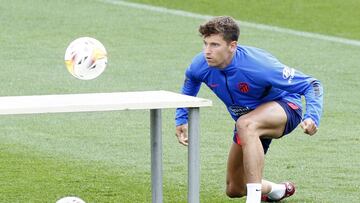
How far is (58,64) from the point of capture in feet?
54.9

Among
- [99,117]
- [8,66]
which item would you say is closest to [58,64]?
[8,66]

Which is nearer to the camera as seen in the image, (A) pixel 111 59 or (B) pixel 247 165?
(B) pixel 247 165

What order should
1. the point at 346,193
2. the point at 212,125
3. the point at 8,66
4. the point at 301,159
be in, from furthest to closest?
1. the point at 8,66
2. the point at 212,125
3. the point at 301,159
4. the point at 346,193

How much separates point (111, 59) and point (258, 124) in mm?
8163

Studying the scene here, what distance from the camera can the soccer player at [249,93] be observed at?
913cm

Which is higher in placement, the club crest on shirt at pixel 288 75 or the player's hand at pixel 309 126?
the club crest on shirt at pixel 288 75

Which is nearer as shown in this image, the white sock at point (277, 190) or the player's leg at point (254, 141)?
the player's leg at point (254, 141)

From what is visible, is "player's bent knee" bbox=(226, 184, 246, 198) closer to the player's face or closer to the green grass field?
the green grass field

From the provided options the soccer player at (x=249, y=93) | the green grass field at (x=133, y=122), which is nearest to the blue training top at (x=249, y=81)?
the soccer player at (x=249, y=93)

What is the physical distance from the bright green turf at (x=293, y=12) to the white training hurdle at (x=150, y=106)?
1140 cm

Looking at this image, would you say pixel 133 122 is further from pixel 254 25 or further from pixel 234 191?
pixel 254 25

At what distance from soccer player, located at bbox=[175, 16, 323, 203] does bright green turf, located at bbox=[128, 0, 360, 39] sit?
10618 millimetres

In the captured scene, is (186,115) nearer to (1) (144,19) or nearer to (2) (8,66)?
(2) (8,66)

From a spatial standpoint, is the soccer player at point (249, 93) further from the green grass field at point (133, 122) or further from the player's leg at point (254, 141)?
the green grass field at point (133, 122)
